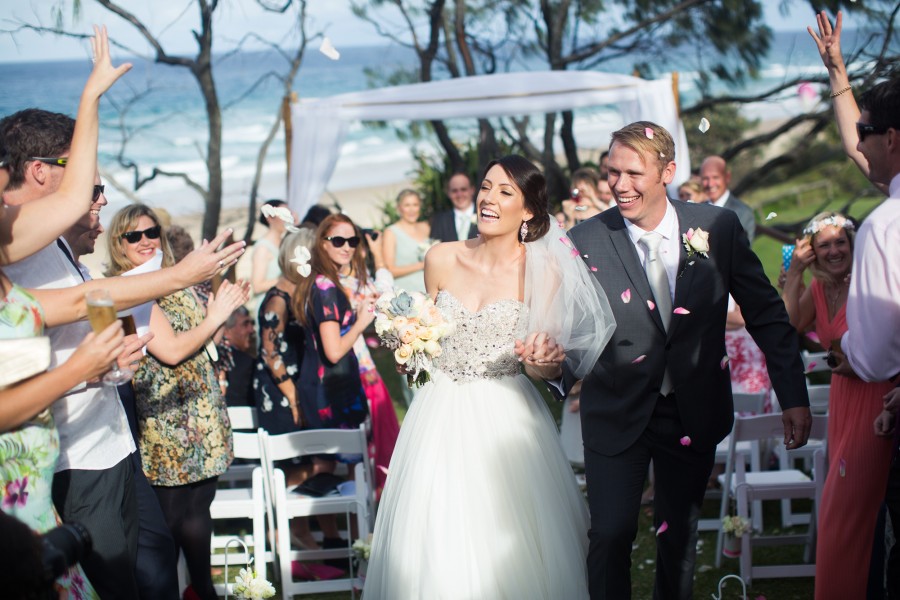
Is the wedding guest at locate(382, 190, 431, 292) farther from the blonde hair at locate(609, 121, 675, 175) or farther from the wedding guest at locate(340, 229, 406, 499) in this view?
the blonde hair at locate(609, 121, 675, 175)

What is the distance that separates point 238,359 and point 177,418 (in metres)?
1.89

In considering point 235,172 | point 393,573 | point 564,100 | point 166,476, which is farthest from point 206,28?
point 235,172

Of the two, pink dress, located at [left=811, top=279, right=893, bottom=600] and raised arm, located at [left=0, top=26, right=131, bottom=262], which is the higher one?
raised arm, located at [left=0, top=26, right=131, bottom=262]

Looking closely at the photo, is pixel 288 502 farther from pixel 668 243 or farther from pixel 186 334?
pixel 668 243

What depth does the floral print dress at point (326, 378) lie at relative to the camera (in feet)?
18.3

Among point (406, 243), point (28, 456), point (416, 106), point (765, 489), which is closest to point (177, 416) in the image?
point (28, 456)

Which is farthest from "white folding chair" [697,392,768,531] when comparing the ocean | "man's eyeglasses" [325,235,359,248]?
the ocean

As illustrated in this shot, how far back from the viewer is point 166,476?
4.29 meters

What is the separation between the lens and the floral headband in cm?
464

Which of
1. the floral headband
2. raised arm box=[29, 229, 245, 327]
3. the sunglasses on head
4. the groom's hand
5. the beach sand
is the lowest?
the groom's hand

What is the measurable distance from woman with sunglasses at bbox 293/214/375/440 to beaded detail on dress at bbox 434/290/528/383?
1.49m

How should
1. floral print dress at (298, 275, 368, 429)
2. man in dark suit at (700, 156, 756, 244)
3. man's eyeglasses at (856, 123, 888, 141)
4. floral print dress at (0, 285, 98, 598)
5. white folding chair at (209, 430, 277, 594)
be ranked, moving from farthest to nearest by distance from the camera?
man in dark suit at (700, 156, 756, 244) → floral print dress at (298, 275, 368, 429) → white folding chair at (209, 430, 277, 594) → man's eyeglasses at (856, 123, 888, 141) → floral print dress at (0, 285, 98, 598)

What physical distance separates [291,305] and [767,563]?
3303 millimetres

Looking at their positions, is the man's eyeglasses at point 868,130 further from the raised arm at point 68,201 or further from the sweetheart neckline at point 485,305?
the raised arm at point 68,201
